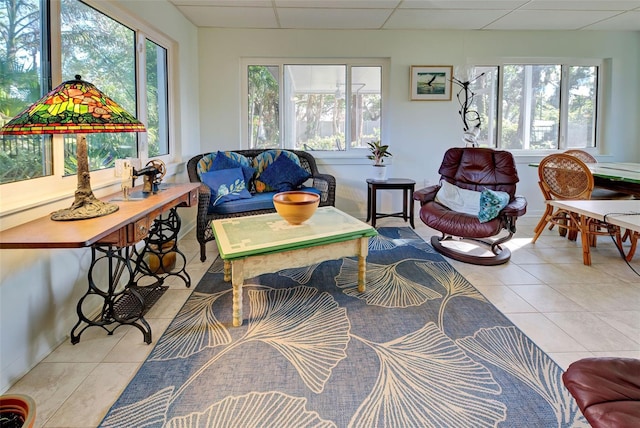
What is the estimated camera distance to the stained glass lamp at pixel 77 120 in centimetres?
167

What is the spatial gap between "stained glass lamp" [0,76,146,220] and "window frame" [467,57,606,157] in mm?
4467

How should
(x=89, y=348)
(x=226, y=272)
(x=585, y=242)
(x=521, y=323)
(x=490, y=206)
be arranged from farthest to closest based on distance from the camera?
(x=585, y=242)
(x=490, y=206)
(x=226, y=272)
(x=521, y=323)
(x=89, y=348)

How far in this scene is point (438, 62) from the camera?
16.5ft

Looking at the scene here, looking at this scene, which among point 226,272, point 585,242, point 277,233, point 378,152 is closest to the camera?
point 277,233

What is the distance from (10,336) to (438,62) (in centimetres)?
488

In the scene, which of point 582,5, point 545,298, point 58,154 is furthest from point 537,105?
point 58,154

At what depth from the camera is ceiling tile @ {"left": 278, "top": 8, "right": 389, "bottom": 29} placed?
13.7ft

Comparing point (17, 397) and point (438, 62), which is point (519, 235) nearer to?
point (438, 62)

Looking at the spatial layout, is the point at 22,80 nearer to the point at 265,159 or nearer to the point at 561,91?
the point at 265,159

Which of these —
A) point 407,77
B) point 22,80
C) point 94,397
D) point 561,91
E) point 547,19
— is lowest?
point 94,397

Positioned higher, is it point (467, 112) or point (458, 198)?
point (467, 112)

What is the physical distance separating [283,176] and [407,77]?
6.89ft

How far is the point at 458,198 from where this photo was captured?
3877 mm

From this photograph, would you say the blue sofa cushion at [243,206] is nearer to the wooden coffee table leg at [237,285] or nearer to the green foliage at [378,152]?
the wooden coffee table leg at [237,285]
